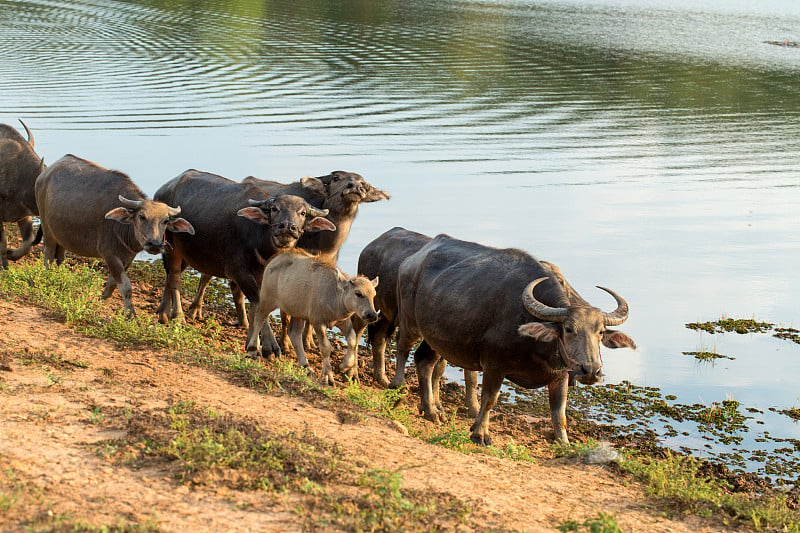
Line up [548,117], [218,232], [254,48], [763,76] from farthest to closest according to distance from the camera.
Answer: [254,48] < [763,76] < [548,117] < [218,232]

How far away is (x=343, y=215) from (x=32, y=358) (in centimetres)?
467

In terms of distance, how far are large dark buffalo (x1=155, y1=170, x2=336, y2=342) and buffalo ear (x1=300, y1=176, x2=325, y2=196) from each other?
19.6 inches

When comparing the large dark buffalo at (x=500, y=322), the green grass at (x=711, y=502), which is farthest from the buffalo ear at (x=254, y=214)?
the green grass at (x=711, y=502)

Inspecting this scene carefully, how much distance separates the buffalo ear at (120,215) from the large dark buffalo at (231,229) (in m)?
0.91

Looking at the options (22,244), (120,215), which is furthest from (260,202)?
(22,244)

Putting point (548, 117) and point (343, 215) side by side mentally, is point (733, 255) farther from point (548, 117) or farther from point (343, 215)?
point (548, 117)

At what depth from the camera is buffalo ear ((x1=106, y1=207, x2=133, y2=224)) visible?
36.1 feet

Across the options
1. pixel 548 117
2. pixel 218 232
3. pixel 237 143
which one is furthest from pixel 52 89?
pixel 218 232

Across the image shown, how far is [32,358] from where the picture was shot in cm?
844

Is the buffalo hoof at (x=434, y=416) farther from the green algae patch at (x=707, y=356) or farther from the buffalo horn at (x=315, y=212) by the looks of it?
the green algae patch at (x=707, y=356)

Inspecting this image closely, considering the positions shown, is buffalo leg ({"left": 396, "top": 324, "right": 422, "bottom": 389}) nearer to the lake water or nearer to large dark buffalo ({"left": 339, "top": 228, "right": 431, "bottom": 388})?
large dark buffalo ({"left": 339, "top": 228, "right": 431, "bottom": 388})

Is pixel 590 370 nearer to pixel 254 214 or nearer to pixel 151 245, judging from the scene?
pixel 254 214

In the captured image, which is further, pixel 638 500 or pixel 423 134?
pixel 423 134

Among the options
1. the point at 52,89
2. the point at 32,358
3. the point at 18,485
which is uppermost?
the point at 18,485
